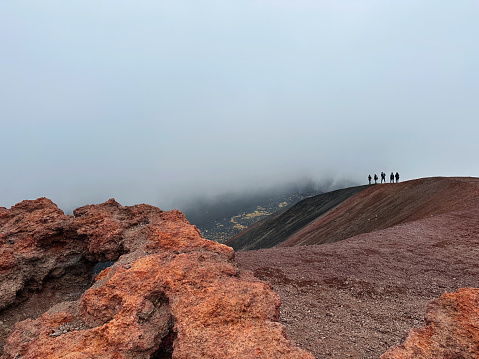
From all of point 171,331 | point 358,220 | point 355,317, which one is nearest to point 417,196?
point 358,220

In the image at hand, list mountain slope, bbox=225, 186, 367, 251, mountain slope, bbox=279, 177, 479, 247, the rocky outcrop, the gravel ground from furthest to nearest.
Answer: mountain slope, bbox=225, 186, 367, 251
mountain slope, bbox=279, 177, 479, 247
the gravel ground
the rocky outcrop

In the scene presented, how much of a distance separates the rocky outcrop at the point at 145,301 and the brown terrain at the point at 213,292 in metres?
0.02

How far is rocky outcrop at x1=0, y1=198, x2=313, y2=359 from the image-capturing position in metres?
3.87

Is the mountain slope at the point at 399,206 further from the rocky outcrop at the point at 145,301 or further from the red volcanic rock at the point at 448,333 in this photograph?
the rocky outcrop at the point at 145,301

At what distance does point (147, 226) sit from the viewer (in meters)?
7.94

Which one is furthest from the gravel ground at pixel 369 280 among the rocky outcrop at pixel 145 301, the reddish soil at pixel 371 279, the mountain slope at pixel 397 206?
the rocky outcrop at pixel 145 301

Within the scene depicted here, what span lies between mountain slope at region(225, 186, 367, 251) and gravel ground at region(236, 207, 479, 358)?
85.9 ft

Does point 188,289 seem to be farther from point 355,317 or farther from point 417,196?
point 417,196

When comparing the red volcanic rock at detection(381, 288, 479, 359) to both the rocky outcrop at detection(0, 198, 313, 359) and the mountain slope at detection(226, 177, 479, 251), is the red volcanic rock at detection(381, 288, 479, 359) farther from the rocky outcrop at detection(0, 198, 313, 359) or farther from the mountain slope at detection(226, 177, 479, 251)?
the mountain slope at detection(226, 177, 479, 251)

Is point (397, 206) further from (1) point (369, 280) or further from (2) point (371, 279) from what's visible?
(1) point (369, 280)

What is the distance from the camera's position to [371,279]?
36.5 ft

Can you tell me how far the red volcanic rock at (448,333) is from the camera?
338 centimetres

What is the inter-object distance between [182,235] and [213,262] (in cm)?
167

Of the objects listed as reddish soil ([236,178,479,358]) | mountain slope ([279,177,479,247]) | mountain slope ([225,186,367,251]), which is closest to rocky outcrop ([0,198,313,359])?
reddish soil ([236,178,479,358])
